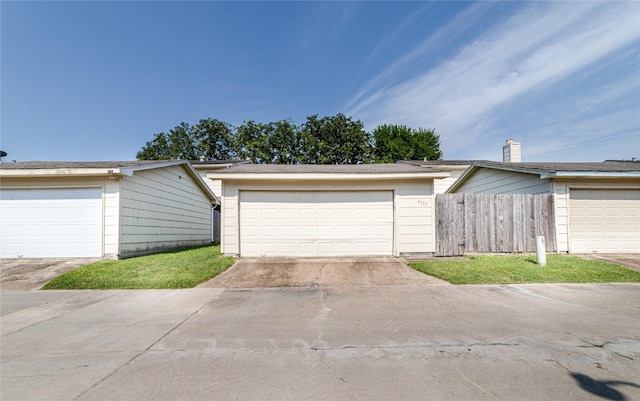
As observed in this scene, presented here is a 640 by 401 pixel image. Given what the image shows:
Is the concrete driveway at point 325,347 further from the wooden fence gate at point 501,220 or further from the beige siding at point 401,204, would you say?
the wooden fence gate at point 501,220

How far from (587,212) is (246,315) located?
11553 mm

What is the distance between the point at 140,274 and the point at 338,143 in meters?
32.2

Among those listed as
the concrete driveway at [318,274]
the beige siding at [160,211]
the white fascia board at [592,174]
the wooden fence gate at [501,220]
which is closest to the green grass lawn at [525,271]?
the concrete driveway at [318,274]

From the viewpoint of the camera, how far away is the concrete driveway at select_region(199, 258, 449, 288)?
691cm

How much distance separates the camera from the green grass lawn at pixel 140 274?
22.2 ft

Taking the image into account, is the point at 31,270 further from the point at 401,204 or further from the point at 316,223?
the point at 401,204

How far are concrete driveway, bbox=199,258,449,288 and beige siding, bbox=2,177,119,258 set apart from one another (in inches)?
158

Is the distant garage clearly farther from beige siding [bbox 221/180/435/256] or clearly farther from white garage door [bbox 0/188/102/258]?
beige siding [bbox 221/180/435/256]

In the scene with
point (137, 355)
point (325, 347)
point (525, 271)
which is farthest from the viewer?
point (525, 271)

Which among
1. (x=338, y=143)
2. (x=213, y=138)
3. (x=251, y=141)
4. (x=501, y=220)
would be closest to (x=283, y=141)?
(x=251, y=141)

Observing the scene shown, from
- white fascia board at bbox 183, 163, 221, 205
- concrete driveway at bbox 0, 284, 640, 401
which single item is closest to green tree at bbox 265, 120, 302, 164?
white fascia board at bbox 183, 163, 221, 205

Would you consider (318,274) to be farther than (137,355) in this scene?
Yes

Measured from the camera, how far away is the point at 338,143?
124ft

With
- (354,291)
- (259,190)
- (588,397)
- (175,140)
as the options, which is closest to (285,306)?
(354,291)
